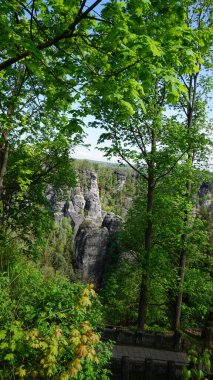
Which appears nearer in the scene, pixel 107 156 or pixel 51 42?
pixel 51 42

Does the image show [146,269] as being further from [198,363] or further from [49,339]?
[49,339]

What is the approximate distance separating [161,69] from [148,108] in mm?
7826

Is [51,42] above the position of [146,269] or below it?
above

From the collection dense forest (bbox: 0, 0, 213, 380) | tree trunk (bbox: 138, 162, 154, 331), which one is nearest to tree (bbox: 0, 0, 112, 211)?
dense forest (bbox: 0, 0, 213, 380)

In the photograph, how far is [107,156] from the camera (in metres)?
12.9

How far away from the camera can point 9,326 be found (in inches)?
206

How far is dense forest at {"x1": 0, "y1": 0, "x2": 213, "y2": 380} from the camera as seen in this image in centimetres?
430

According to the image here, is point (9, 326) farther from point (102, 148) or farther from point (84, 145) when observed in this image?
point (84, 145)

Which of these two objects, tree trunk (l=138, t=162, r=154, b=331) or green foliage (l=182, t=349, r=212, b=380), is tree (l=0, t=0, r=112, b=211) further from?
tree trunk (l=138, t=162, r=154, b=331)

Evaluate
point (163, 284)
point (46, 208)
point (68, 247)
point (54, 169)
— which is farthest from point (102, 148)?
point (68, 247)

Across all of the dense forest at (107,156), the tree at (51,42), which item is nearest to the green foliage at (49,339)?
the dense forest at (107,156)

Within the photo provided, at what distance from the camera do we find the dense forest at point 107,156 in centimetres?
430

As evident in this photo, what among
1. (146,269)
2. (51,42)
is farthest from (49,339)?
(146,269)

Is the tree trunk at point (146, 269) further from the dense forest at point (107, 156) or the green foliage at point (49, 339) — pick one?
the green foliage at point (49, 339)
